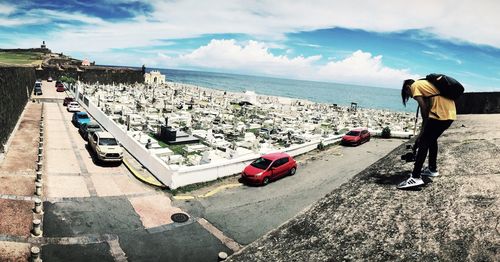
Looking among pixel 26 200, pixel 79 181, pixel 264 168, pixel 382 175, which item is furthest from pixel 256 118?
pixel 382 175

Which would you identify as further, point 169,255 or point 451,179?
point 169,255

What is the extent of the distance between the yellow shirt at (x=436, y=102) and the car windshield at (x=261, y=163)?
1213 centimetres

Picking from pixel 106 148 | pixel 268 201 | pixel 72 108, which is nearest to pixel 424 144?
pixel 268 201

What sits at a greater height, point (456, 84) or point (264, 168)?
point (456, 84)

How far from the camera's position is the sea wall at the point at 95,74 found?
71812mm

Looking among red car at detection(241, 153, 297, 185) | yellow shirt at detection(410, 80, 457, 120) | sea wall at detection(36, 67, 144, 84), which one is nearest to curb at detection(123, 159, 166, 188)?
red car at detection(241, 153, 297, 185)

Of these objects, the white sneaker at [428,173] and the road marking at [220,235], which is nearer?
the white sneaker at [428,173]

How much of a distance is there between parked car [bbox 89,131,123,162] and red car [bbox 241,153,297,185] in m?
7.25

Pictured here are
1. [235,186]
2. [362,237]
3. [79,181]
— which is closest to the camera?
[362,237]

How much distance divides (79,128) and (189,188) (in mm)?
16059

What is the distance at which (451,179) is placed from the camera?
20.5 ft

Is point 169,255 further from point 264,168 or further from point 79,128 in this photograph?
point 79,128

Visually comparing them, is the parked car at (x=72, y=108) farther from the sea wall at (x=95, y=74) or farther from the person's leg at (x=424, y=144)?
the sea wall at (x=95, y=74)

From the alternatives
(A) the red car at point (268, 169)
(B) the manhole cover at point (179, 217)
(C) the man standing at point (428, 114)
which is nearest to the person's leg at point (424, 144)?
(C) the man standing at point (428, 114)
